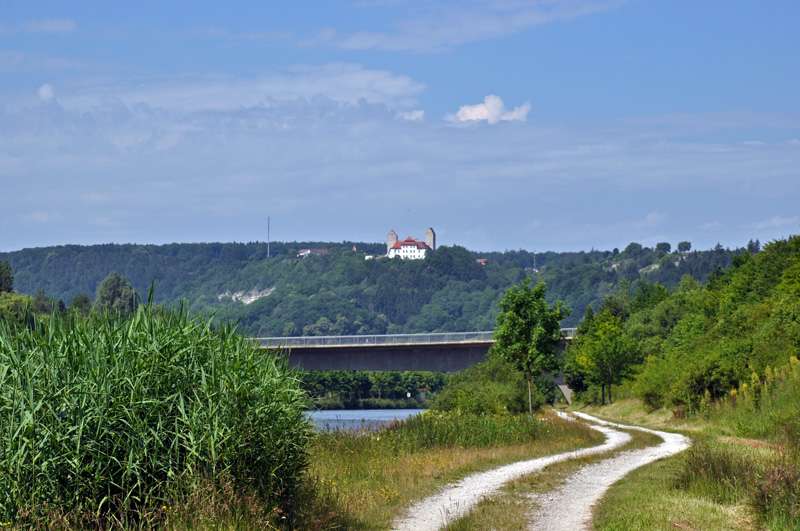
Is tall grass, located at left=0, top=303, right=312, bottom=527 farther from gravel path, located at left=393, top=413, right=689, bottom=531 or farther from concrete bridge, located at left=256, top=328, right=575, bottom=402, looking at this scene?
concrete bridge, located at left=256, top=328, right=575, bottom=402

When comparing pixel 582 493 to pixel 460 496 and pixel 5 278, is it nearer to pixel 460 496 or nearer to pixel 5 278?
pixel 460 496

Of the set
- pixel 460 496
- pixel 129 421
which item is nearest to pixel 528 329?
pixel 460 496

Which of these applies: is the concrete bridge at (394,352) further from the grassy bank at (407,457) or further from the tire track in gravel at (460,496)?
the tire track in gravel at (460,496)

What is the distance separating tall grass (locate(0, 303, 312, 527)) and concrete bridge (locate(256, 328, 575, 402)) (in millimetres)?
62476

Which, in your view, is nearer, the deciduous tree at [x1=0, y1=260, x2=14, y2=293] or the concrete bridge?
the concrete bridge

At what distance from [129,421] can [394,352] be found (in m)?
64.6

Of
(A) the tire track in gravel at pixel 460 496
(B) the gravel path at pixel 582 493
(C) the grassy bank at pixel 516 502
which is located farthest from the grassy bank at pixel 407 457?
(B) the gravel path at pixel 582 493

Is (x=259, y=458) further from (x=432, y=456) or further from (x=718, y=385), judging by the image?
(x=718, y=385)

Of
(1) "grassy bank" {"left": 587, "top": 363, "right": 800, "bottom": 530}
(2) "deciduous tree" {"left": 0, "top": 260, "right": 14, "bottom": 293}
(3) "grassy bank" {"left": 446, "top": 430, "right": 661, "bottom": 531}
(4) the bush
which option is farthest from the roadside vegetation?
(2) "deciduous tree" {"left": 0, "top": 260, "right": 14, "bottom": 293}

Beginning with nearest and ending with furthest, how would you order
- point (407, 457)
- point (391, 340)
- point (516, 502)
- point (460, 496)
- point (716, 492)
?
point (716, 492) < point (516, 502) < point (460, 496) < point (407, 457) < point (391, 340)

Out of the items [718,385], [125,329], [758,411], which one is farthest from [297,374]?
[718,385]

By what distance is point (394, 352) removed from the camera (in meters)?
73.4

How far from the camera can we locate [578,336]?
260 feet

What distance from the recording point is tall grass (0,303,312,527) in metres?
8.61
